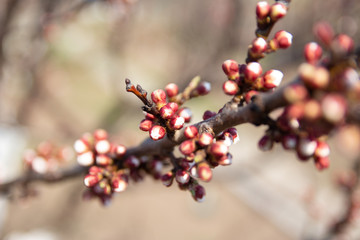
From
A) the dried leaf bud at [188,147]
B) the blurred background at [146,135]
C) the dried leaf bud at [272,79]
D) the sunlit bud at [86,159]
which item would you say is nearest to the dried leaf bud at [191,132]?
the dried leaf bud at [188,147]

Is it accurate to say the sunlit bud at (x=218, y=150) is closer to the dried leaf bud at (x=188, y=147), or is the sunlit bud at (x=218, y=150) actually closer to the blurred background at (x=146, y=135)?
the dried leaf bud at (x=188, y=147)

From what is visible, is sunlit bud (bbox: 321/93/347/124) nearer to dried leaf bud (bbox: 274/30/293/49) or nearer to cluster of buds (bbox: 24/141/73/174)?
dried leaf bud (bbox: 274/30/293/49)

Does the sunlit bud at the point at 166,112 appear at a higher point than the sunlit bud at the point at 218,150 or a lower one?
higher

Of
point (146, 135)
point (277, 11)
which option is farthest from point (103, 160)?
point (146, 135)

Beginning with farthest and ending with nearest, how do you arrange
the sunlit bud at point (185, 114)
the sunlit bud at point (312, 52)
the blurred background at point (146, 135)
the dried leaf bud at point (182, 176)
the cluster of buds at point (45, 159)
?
the blurred background at point (146, 135) → the cluster of buds at point (45, 159) → the sunlit bud at point (185, 114) → the dried leaf bud at point (182, 176) → the sunlit bud at point (312, 52)

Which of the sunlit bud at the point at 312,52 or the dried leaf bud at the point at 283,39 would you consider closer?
the sunlit bud at the point at 312,52

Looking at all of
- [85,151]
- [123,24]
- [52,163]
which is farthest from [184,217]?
[85,151]

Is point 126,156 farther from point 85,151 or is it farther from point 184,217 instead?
point 184,217

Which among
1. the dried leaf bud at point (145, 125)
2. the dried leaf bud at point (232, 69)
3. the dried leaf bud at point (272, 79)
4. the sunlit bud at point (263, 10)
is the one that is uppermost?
the sunlit bud at point (263, 10)
